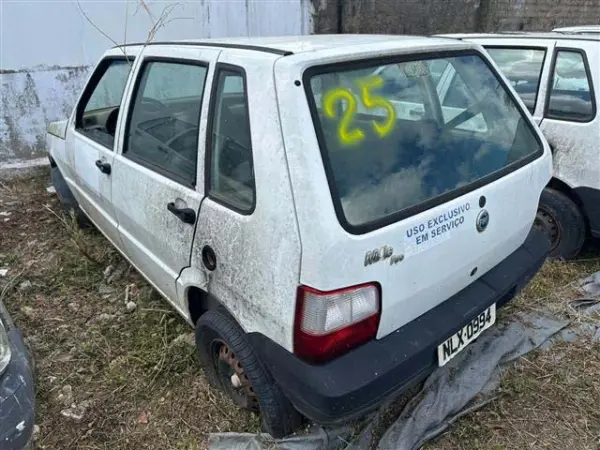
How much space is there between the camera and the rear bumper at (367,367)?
1726 millimetres

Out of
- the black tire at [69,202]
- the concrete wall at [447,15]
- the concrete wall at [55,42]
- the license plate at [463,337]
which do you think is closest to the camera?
the license plate at [463,337]

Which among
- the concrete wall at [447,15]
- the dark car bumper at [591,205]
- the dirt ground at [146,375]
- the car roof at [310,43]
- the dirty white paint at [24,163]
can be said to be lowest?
the dirt ground at [146,375]

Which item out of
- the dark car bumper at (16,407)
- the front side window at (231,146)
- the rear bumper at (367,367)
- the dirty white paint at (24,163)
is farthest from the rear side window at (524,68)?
the dirty white paint at (24,163)

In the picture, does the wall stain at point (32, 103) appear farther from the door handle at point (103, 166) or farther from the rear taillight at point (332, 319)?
the rear taillight at point (332, 319)

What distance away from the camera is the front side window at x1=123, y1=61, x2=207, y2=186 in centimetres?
221

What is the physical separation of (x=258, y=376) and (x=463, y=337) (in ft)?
2.94

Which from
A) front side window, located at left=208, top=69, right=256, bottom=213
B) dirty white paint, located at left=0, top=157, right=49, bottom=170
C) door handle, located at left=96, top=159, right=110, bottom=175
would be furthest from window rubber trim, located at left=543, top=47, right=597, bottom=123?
dirty white paint, located at left=0, top=157, right=49, bottom=170

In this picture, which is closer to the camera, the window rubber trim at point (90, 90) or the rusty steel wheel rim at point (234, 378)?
the rusty steel wheel rim at point (234, 378)

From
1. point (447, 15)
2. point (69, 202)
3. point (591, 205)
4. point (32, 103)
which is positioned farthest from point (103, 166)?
point (447, 15)

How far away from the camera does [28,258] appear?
3812mm

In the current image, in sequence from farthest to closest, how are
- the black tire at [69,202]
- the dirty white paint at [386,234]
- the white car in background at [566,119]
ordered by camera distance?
the black tire at [69,202], the white car in background at [566,119], the dirty white paint at [386,234]

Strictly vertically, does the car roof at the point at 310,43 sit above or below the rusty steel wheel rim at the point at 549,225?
above

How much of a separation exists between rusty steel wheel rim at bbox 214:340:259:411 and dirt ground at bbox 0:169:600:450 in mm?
100

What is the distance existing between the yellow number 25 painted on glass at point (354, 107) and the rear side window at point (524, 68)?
2.09 metres
